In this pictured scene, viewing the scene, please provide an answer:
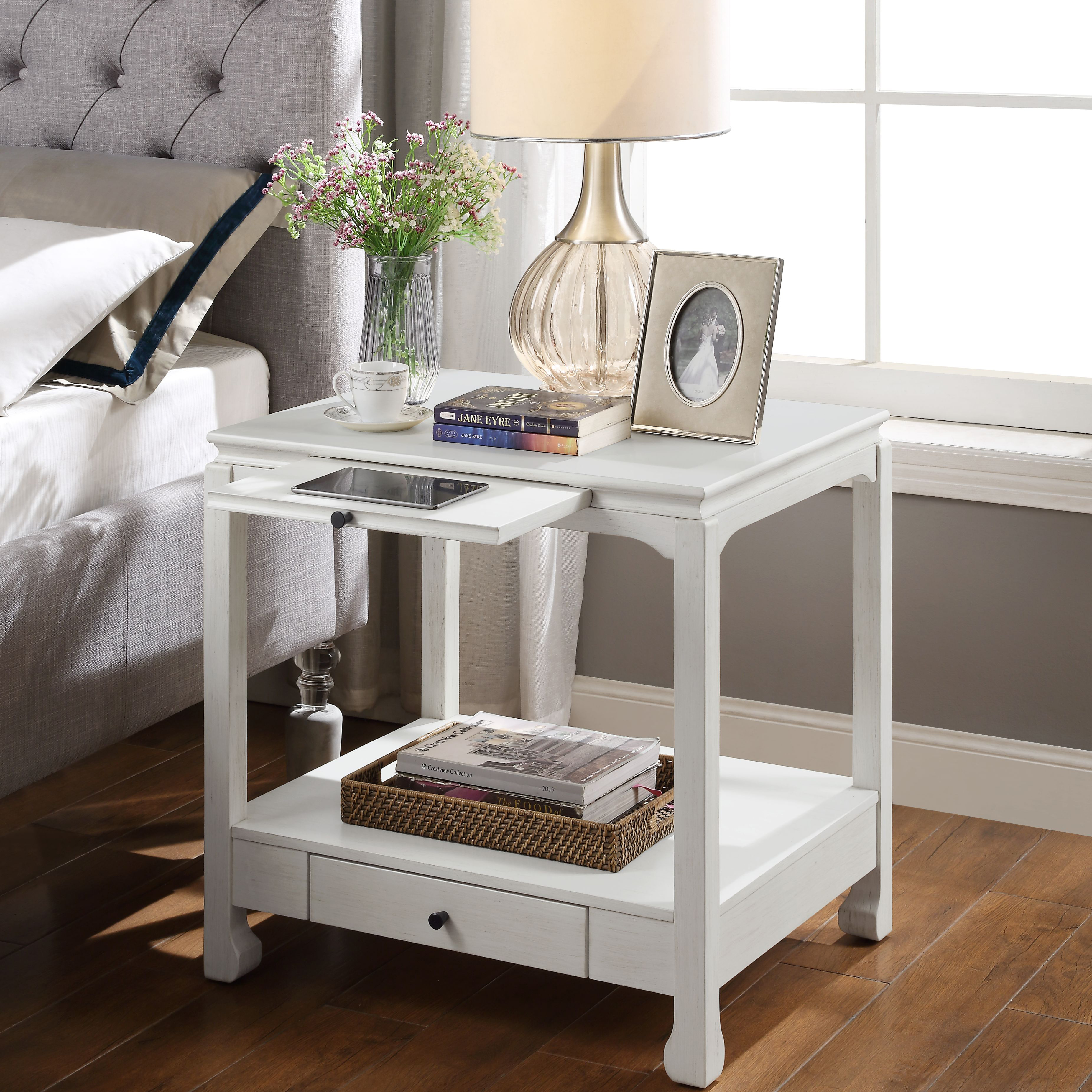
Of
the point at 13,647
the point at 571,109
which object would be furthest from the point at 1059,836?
the point at 13,647

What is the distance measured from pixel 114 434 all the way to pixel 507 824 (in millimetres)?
766

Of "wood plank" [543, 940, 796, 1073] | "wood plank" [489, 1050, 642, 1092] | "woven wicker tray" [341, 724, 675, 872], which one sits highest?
"woven wicker tray" [341, 724, 675, 872]

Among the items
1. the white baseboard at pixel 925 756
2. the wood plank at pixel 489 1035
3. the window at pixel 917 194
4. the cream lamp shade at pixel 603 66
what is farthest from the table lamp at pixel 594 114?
the white baseboard at pixel 925 756

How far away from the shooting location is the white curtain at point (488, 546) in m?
2.64

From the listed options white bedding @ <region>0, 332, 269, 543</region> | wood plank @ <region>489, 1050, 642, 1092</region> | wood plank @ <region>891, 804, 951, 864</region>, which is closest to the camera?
wood plank @ <region>489, 1050, 642, 1092</region>

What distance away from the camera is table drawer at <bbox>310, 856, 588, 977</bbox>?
1.90 meters

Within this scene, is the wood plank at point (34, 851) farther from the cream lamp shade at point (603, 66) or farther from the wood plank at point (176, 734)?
the cream lamp shade at point (603, 66)

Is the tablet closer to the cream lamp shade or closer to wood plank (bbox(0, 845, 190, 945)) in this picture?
the cream lamp shade

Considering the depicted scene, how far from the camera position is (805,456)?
6.45 feet

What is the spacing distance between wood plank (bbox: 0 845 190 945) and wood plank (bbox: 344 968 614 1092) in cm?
58

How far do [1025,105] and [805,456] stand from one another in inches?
35.7

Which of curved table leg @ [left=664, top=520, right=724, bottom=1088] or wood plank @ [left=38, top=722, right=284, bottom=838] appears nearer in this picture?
curved table leg @ [left=664, top=520, right=724, bottom=1088]

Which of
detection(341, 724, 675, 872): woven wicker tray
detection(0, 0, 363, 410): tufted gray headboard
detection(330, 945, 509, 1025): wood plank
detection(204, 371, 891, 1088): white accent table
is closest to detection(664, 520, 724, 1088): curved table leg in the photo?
detection(204, 371, 891, 1088): white accent table

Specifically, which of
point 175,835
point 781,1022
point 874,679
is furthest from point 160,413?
point 781,1022
